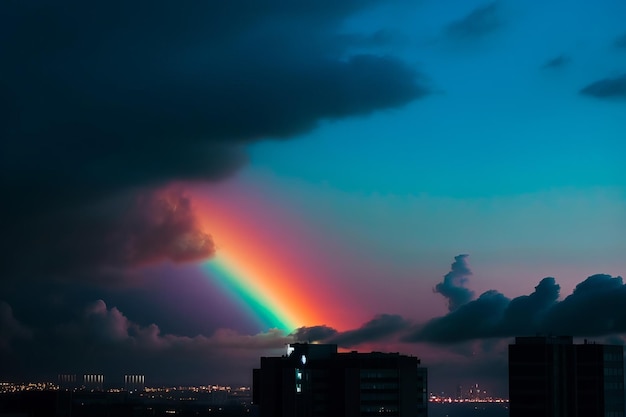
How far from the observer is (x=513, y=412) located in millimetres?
199125

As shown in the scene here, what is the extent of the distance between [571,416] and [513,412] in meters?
12.0

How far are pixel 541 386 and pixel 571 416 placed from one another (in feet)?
28.5

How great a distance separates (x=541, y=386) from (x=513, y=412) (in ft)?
25.9

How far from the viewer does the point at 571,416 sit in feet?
653

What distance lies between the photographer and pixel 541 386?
19925 centimetres
